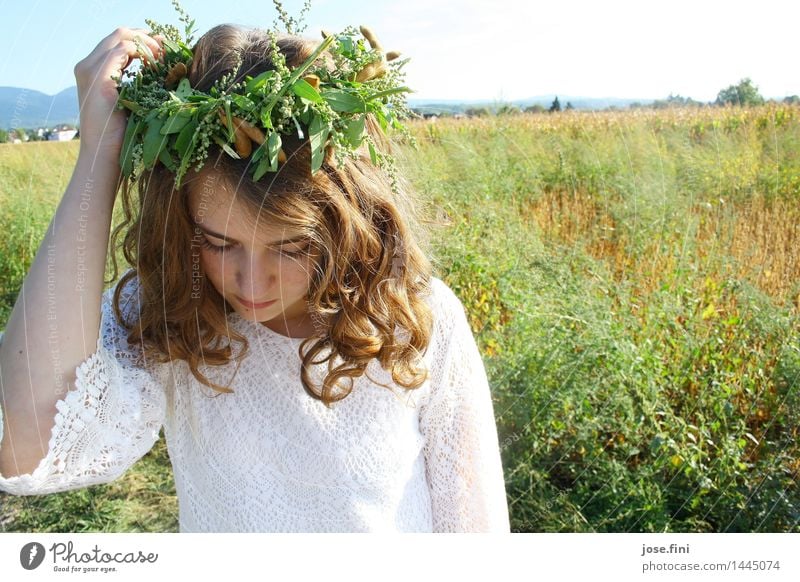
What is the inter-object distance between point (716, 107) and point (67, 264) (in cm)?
102

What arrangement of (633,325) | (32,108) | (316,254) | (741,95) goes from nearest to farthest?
(316,254), (32,108), (741,95), (633,325)

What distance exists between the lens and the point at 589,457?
4.48 feet

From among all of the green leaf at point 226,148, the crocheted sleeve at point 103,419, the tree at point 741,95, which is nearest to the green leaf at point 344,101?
the green leaf at point 226,148

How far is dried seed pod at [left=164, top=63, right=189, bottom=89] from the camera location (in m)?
0.68

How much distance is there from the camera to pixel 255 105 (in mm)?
644

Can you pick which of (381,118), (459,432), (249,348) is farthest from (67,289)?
(459,432)

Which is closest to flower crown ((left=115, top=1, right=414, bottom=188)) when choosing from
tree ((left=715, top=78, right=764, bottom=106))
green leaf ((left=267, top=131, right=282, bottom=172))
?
green leaf ((left=267, top=131, right=282, bottom=172))

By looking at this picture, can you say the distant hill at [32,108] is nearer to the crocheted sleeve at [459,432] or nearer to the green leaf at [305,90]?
the green leaf at [305,90]

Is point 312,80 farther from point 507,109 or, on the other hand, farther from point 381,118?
point 507,109

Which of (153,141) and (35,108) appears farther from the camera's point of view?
(35,108)

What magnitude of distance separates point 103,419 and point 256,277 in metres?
0.21

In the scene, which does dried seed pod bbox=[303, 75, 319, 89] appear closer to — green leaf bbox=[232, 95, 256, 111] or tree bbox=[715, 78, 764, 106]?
green leaf bbox=[232, 95, 256, 111]

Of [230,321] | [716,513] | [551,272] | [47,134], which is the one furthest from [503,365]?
[47,134]

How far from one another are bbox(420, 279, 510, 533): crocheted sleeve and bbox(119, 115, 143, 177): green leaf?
377mm
